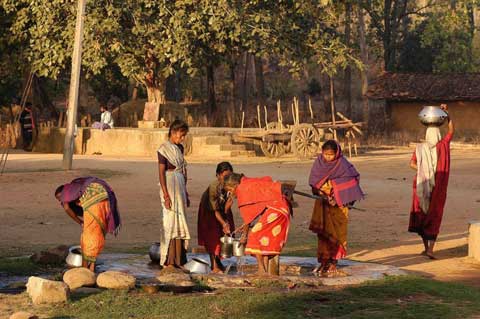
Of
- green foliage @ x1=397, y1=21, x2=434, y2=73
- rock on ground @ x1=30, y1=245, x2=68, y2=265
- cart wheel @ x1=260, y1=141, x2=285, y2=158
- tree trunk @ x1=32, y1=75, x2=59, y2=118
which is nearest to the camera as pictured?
rock on ground @ x1=30, y1=245, x2=68, y2=265

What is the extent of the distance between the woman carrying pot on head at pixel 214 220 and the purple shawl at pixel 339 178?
3.02 feet

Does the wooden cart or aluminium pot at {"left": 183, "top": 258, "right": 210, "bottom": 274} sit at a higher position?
the wooden cart

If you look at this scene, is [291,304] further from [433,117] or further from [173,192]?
[433,117]

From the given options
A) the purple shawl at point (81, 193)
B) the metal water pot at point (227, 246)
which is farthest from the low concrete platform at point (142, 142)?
the purple shawl at point (81, 193)

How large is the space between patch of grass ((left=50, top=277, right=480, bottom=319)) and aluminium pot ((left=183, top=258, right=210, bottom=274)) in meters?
1.00

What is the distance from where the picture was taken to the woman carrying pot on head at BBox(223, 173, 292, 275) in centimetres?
1091

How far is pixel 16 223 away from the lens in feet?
55.9

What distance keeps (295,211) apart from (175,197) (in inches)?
317

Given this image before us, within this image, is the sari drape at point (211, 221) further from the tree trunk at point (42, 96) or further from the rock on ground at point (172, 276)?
the tree trunk at point (42, 96)

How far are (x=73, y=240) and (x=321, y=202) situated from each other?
15.3 feet

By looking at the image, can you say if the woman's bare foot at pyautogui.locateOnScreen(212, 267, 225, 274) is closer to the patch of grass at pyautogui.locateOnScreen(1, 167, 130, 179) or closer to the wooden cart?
the patch of grass at pyautogui.locateOnScreen(1, 167, 130, 179)

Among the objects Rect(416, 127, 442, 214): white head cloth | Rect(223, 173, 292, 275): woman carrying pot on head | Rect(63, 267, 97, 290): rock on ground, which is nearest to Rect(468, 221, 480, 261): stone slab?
Rect(416, 127, 442, 214): white head cloth

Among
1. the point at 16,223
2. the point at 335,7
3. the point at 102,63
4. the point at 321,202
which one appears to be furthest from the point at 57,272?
the point at 335,7

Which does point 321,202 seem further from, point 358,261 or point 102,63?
point 102,63
